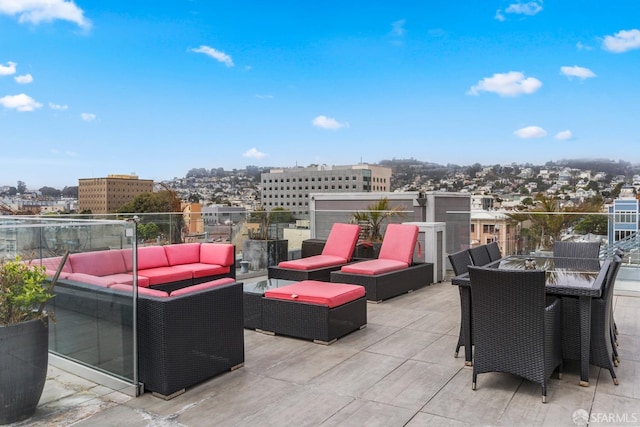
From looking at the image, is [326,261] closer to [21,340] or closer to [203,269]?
[203,269]

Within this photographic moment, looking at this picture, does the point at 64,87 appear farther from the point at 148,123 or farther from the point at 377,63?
the point at 377,63

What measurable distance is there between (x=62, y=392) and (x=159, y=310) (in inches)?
34.7

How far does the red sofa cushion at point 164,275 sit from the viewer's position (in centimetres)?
592

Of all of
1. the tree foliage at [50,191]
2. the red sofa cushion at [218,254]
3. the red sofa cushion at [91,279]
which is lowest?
the red sofa cushion at [218,254]

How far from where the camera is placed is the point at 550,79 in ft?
129

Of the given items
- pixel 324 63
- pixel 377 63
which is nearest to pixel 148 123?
pixel 324 63

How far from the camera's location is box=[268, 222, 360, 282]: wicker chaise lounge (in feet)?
22.5

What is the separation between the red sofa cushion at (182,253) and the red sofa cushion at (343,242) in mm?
2091

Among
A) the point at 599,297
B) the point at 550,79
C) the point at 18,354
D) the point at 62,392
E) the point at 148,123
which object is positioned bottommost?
the point at 62,392

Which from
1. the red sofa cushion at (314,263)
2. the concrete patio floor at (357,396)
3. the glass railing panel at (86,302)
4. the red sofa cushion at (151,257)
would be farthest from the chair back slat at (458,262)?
the red sofa cushion at (151,257)

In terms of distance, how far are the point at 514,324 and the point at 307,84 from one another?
35.6m

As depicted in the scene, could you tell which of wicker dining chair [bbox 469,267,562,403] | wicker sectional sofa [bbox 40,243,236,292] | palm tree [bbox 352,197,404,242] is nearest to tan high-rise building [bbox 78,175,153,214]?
palm tree [bbox 352,197,404,242]

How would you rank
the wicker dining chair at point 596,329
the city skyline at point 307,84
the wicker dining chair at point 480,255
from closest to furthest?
the wicker dining chair at point 596,329, the wicker dining chair at point 480,255, the city skyline at point 307,84
